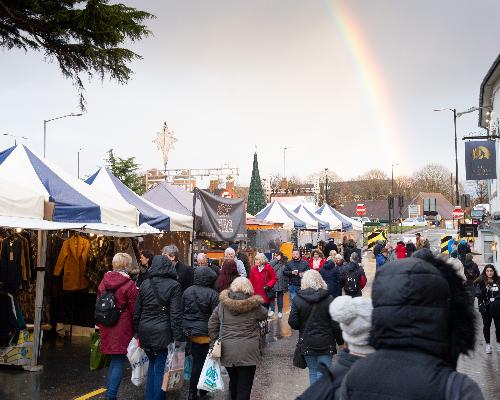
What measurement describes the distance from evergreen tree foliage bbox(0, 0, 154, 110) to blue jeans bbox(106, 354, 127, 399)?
5.73 m

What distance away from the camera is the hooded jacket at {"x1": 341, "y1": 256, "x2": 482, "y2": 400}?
1.98m

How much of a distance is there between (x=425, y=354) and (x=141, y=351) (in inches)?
212

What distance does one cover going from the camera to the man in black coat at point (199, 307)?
Result: 6754 millimetres

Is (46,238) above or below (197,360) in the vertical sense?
above

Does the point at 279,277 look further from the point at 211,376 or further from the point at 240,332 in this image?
the point at 240,332

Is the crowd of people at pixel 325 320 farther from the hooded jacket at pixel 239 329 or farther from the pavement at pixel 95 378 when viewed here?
the pavement at pixel 95 378

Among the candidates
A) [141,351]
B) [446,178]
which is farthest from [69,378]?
[446,178]

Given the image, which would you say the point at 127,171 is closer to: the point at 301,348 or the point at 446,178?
the point at 301,348

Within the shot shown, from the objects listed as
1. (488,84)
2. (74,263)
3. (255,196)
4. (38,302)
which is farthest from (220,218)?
(255,196)

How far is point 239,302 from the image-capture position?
6.08 m

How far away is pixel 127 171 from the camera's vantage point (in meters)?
36.6

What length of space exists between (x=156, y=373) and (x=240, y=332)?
125cm

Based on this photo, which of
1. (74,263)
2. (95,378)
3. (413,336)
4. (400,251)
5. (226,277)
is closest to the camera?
(413,336)

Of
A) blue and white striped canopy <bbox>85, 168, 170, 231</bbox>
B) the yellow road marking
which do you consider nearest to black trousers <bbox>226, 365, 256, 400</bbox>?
the yellow road marking
